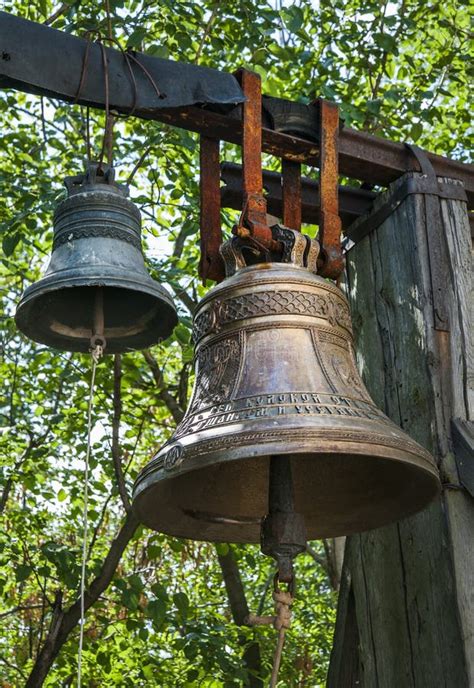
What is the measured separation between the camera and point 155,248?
7.58 metres

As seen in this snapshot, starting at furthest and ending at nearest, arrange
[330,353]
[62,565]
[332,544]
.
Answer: [332,544], [62,565], [330,353]

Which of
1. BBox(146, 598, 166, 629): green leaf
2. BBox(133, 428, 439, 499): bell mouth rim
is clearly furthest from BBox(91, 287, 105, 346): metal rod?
BBox(146, 598, 166, 629): green leaf

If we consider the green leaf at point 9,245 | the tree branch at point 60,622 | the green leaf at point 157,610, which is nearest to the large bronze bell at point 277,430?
the green leaf at point 9,245

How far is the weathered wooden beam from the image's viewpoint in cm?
255

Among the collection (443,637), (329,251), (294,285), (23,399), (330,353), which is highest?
(23,399)

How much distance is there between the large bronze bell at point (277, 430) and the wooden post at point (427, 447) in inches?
8.7

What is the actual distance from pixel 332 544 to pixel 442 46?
433cm

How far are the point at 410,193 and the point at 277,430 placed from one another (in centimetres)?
135

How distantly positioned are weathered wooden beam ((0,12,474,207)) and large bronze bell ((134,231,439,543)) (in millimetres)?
531

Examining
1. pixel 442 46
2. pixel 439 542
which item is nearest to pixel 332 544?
pixel 442 46

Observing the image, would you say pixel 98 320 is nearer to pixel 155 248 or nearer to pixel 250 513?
pixel 250 513

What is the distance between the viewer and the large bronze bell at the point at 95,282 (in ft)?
9.13

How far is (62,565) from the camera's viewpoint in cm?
523

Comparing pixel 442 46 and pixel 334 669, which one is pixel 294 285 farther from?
pixel 442 46
